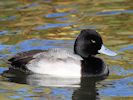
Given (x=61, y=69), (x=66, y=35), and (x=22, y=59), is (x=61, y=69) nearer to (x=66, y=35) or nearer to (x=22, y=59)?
(x=22, y=59)

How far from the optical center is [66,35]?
13.4m

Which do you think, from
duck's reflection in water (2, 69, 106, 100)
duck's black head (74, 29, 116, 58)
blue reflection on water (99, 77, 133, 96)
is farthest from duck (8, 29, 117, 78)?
blue reflection on water (99, 77, 133, 96)

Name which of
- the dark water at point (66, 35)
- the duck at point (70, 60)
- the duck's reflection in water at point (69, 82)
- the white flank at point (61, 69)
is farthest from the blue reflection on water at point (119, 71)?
the white flank at point (61, 69)

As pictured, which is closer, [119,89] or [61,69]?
[119,89]

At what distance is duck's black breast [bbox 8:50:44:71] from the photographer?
11.3 m

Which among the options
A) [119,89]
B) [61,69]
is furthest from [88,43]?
[119,89]

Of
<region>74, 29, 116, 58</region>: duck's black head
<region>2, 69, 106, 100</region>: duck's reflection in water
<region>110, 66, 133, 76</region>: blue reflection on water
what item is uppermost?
<region>74, 29, 116, 58</region>: duck's black head

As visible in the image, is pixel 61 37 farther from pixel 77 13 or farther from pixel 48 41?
pixel 77 13

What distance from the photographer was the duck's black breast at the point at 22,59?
11289 millimetres

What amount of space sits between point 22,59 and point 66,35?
2276 millimetres

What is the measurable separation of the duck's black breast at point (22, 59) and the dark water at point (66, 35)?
0.73ft

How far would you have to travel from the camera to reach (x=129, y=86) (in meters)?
10.1

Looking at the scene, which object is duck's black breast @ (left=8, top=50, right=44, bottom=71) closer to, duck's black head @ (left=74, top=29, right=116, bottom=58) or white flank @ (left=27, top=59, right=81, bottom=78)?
white flank @ (left=27, top=59, right=81, bottom=78)

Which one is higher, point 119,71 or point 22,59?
point 22,59
